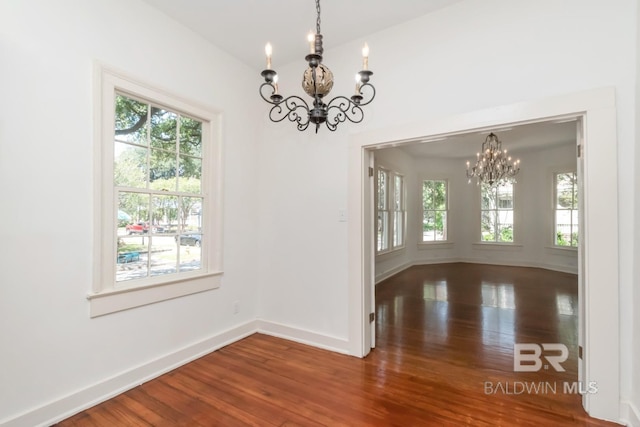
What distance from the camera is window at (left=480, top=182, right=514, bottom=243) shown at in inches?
311

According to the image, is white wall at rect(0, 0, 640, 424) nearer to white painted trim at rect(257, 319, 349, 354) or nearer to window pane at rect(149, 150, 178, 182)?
white painted trim at rect(257, 319, 349, 354)

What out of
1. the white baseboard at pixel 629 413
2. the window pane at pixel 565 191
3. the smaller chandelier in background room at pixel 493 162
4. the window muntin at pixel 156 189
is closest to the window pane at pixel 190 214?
the window muntin at pixel 156 189

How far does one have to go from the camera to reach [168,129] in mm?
2701

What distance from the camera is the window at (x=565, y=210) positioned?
689cm

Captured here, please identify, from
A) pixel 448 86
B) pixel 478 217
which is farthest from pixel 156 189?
pixel 478 217

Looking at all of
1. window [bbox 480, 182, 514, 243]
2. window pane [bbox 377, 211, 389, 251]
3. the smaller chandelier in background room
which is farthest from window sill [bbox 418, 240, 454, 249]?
the smaller chandelier in background room

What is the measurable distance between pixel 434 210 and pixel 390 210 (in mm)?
2297

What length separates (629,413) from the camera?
1.83 metres

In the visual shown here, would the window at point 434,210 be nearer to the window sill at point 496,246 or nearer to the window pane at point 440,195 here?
the window pane at point 440,195

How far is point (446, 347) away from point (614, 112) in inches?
94.8

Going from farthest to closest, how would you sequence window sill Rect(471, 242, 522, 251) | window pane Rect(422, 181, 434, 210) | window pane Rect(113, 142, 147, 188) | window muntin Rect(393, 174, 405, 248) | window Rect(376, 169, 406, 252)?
window pane Rect(422, 181, 434, 210), window sill Rect(471, 242, 522, 251), window muntin Rect(393, 174, 405, 248), window Rect(376, 169, 406, 252), window pane Rect(113, 142, 147, 188)

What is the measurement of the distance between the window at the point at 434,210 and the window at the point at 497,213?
105 cm

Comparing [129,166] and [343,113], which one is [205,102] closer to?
[129,166]

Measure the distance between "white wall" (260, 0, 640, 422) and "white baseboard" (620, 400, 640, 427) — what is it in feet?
0.17
